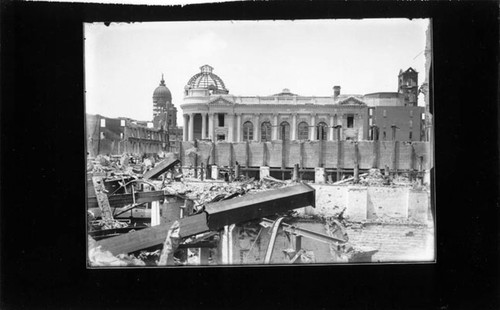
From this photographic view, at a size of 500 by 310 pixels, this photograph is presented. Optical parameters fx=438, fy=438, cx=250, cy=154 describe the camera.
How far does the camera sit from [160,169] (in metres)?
6.73

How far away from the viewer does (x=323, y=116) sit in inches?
270

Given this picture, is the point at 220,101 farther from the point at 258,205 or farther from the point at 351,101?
the point at 351,101

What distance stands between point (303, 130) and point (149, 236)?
2880mm

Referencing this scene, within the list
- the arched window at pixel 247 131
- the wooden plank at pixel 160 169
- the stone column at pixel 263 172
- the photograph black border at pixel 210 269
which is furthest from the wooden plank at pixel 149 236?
the arched window at pixel 247 131

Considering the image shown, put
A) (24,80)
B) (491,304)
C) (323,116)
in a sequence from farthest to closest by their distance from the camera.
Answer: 1. (323,116)
2. (491,304)
3. (24,80)

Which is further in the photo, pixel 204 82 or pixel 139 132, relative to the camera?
pixel 139 132

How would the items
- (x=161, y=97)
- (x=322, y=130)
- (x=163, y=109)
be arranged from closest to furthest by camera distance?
(x=161, y=97) → (x=163, y=109) → (x=322, y=130)

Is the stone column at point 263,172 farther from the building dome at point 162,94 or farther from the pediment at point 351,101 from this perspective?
the building dome at point 162,94

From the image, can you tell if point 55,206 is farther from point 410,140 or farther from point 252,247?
point 410,140

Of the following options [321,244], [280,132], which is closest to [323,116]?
[280,132]

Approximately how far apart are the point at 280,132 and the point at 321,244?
1867 mm

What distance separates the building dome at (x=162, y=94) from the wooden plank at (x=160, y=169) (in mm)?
928

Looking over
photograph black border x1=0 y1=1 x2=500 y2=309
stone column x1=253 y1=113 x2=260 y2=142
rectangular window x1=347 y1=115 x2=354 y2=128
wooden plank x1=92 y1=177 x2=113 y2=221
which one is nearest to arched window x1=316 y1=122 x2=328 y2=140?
rectangular window x1=347 y1=115 x2=354 y2=128

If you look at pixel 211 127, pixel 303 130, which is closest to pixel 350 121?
pixel 303 130
